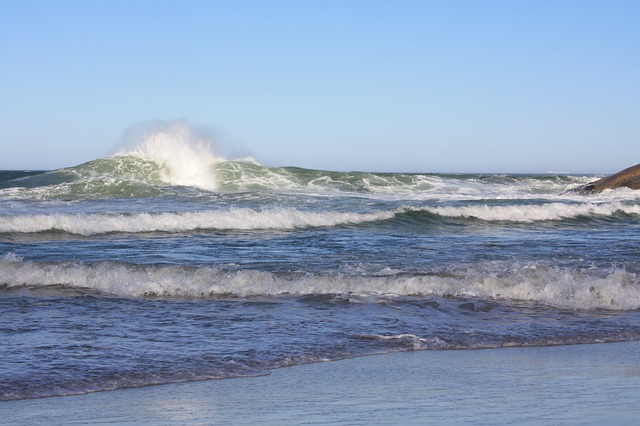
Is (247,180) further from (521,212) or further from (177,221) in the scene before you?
(177,221)

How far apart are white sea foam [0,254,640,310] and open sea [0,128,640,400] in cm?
2

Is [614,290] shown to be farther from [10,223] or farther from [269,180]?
[269,180]

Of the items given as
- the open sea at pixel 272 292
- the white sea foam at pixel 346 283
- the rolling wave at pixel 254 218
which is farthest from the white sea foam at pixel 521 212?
the white sea foam at pixel 346 283

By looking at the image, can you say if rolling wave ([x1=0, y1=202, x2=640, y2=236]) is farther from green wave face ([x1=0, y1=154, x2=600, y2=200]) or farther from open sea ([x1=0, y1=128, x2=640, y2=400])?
green wave face ([x1=0, y1=154, x2=600, y2=200])

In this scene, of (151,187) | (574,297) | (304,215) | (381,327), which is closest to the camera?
(381,327)

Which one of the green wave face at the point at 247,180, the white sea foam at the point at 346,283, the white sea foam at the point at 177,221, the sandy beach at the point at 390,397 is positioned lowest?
the sandy beach at the point at 390,397

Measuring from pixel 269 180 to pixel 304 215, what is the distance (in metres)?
16.5

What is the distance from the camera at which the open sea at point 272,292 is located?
240 inches

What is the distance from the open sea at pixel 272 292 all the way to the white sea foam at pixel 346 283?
0.02m

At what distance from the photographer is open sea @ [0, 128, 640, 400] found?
20.0 feet

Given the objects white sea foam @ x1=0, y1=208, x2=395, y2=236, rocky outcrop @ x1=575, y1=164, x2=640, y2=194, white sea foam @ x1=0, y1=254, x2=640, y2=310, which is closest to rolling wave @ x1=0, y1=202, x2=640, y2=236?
white sea foam @ x1=0, y1=208, x2=395, y2=236

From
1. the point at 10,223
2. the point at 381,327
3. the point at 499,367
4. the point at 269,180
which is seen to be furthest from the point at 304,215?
the point at 269,180

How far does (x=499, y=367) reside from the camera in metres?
5.86

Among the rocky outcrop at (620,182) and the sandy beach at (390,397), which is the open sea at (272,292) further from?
the rocky outcrop at (620,182)
